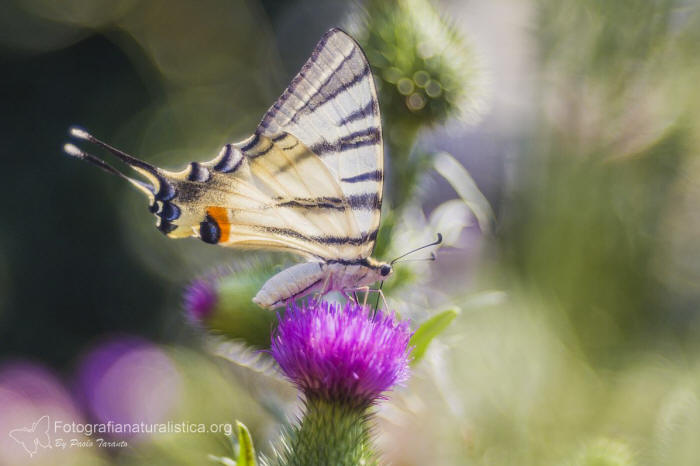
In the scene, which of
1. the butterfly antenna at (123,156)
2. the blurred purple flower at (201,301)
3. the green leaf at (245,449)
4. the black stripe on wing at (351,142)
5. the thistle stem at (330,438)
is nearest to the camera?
the green leaf at (245,449)

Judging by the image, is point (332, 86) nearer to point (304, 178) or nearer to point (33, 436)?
point (304, 178)

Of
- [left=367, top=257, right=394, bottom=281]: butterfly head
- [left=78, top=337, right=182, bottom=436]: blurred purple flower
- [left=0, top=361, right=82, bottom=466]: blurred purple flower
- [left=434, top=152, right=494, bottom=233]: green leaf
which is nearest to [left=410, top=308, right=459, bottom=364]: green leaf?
[left=367, top=257, right=394, bottom=281]: butterfly head

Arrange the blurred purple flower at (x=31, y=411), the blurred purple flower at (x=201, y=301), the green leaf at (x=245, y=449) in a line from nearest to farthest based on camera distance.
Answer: the green leaf at (x=245, y=449), the blurred purple flower at (x=201, y=301), the blurred purple flower at (x=31, y=411)

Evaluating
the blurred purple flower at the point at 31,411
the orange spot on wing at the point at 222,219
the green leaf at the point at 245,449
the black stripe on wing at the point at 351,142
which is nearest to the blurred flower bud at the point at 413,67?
the black stripe on wing at the point at 351,142

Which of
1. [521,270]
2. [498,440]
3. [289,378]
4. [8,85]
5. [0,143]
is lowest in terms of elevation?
[289,378]

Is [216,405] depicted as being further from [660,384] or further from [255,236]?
[660,384]

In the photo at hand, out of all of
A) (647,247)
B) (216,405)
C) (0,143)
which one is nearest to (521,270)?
(647,247)

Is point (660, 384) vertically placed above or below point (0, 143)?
below

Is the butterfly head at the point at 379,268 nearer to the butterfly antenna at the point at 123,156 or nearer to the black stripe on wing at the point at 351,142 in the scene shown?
the black stripe on wing at the point at 351,142
